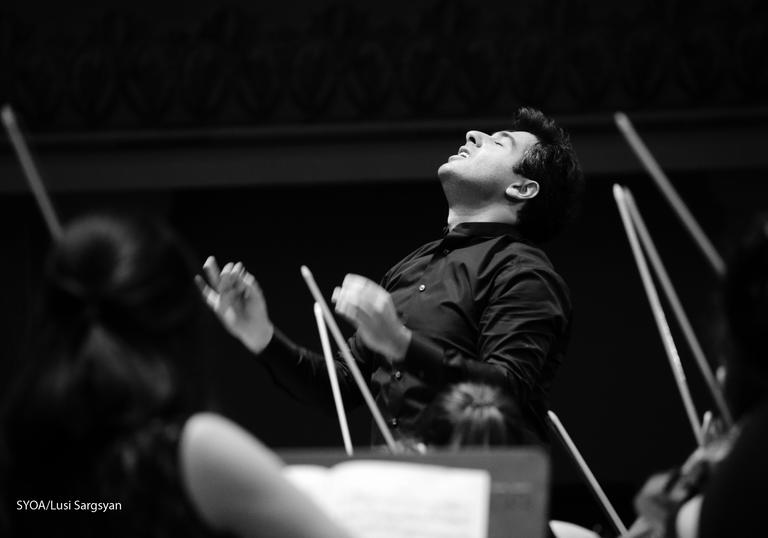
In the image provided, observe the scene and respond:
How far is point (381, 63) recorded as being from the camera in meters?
4.26

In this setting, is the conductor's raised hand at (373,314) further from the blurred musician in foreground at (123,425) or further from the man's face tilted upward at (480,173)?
the blurred musician in foreground at (123,425)

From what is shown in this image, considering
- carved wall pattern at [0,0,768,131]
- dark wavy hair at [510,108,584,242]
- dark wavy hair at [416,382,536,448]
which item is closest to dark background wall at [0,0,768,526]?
carved wall pattern at [0,0,768,131]

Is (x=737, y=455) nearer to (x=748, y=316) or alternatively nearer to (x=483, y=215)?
(x=748, y=316)

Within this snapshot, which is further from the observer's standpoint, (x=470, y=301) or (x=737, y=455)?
(x=470, y=301)

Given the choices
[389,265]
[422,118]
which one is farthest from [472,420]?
[389,265]

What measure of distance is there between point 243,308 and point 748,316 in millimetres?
1284

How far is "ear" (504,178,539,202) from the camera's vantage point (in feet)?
8.96

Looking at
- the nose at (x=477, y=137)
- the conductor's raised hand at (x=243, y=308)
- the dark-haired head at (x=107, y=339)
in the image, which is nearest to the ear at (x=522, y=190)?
the nose at (x=477, y=137)

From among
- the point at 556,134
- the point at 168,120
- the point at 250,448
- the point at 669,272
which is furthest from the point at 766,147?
the point at 250,448

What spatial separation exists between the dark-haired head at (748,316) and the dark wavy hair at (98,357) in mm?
615

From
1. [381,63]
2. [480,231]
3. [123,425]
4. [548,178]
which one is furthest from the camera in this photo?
[381,63]

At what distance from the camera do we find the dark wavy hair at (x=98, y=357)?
131 cm

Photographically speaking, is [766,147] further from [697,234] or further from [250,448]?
[250,448]

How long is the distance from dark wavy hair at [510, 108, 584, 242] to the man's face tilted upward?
0.03 meters
